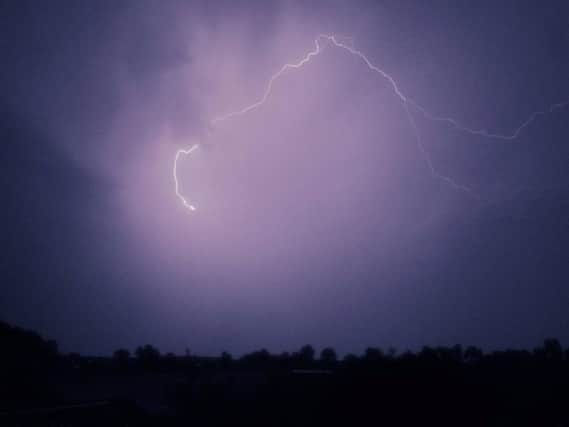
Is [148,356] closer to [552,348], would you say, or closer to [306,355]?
[306,355]

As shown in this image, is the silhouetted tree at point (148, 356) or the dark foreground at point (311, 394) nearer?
the dark foreground at point (311, 394)

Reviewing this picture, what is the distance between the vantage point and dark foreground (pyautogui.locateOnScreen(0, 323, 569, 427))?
12.2 meters

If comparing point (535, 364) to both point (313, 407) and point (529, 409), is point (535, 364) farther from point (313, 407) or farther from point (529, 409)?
point (313, 407)

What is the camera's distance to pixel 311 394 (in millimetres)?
14867

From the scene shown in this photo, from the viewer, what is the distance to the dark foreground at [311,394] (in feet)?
40.0

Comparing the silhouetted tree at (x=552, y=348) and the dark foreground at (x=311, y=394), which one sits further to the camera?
the silhouetted tree at (x=552, y=348)

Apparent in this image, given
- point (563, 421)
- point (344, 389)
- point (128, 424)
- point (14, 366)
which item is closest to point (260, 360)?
point (14, 366)

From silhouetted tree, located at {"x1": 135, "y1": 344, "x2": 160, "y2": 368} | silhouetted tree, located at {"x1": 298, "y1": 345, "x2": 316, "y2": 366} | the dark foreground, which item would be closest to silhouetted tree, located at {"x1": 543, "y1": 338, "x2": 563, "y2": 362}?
the dark foreground

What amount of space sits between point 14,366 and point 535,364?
22.7 meters

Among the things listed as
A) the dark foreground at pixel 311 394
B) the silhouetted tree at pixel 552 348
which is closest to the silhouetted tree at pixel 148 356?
the dark foreground at pixel 311 394

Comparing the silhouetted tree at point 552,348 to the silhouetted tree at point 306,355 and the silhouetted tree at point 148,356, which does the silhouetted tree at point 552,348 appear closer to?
the silhouetted tree at point 306,355

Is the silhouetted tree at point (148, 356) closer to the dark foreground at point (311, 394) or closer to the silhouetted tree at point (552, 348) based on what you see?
the dark foreground at point (311, 394)

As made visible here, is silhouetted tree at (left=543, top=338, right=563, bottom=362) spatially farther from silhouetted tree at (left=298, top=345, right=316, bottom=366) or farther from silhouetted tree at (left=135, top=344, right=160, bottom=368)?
silhouetted tree at (left=135, top=344, right=160, bottom=368)

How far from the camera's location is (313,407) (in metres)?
14.3
